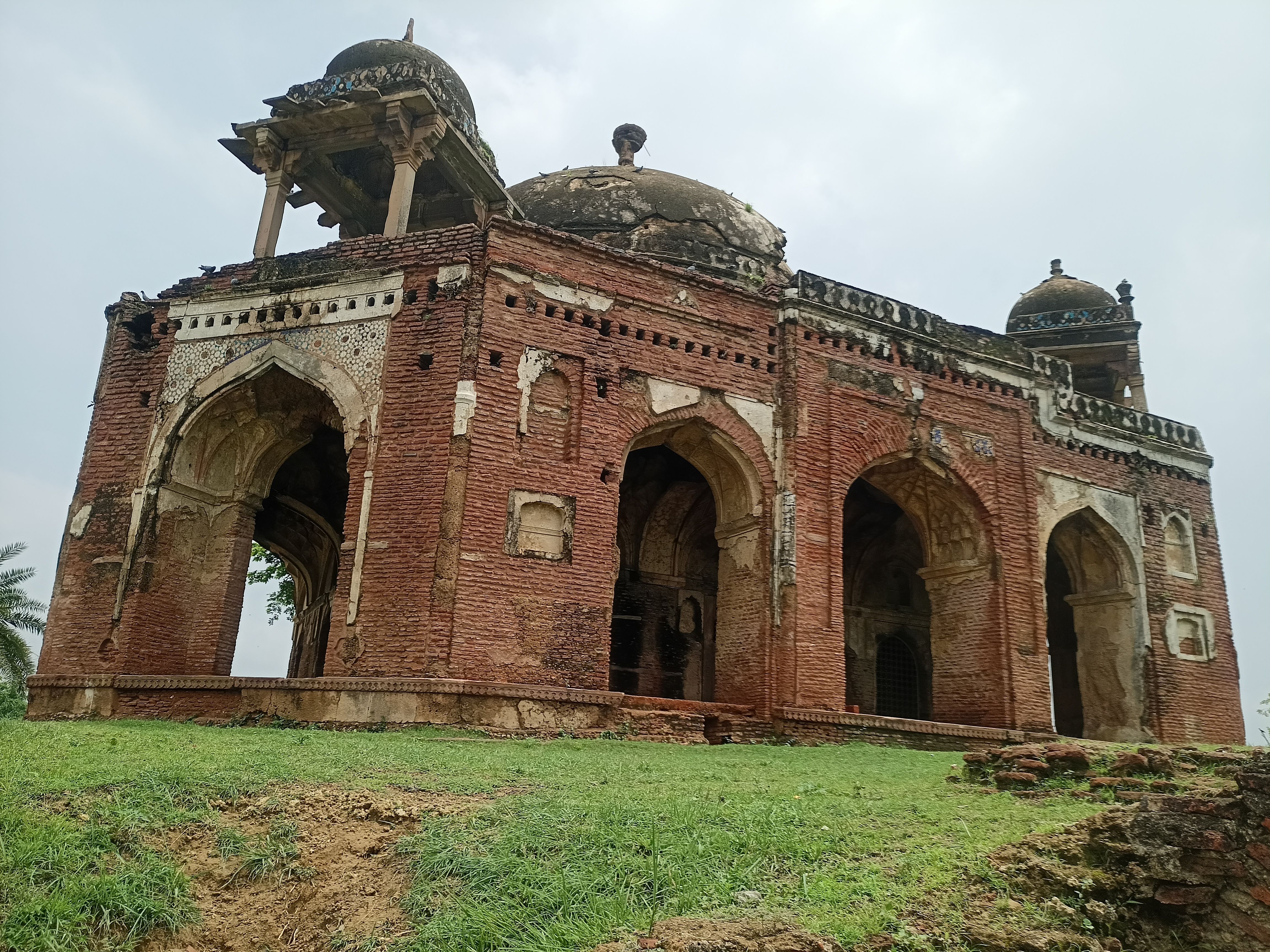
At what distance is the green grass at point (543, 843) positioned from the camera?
13.1 feet

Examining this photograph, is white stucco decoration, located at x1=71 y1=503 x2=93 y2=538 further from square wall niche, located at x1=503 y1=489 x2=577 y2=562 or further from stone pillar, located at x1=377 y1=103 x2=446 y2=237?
square wall niche, located at x1=503 y1=489 x2=577 y2=562

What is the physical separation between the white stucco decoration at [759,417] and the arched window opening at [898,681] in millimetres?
5886

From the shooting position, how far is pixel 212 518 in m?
12.5

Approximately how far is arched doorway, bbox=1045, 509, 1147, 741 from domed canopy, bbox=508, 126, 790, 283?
6256 millimetres

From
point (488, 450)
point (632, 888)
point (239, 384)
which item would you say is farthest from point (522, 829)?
point (239, 384)

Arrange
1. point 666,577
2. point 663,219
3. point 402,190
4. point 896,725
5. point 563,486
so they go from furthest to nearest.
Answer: point 663,219
point 666,577
point 402,190
point 896,725
point 563,486

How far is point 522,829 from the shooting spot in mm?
4812

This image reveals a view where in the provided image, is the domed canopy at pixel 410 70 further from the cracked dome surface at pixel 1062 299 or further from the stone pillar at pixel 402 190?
the cracked dome surface at pixel 1062 299

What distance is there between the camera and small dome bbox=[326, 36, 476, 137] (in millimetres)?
14484

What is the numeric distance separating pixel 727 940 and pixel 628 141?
17.4 metres

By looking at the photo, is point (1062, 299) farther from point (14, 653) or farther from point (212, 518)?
point (14, 653)

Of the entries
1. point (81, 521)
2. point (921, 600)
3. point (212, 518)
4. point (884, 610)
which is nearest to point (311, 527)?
point (212, 518)

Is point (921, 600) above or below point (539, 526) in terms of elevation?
above

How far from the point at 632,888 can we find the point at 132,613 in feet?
30.2
